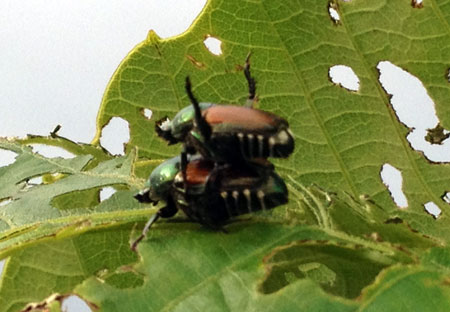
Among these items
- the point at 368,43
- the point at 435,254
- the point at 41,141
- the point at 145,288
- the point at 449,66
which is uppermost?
the point at 41,141

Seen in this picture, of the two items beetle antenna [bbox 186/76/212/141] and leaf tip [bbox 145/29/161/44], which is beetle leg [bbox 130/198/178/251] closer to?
beetle antenna [bbox 186/76/212/141]

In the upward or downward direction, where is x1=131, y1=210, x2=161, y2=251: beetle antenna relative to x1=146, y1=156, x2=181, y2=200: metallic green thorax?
downward

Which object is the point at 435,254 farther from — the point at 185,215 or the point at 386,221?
the point at 185,215

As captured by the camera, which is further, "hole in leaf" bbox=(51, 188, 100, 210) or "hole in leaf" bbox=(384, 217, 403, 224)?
"hole in leaf" bbox=(51, 188, 100, 210)

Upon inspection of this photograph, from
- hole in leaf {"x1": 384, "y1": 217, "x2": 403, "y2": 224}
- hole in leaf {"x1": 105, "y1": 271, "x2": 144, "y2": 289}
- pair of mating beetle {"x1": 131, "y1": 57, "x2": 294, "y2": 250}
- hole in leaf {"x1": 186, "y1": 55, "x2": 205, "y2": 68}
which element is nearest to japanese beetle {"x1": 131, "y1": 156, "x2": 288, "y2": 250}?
pair of mating beetle {"x1": 131, "y1": 57, "x2": 294, "y2": 250}

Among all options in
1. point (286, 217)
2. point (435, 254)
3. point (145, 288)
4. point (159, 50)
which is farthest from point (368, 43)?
point (145, 288)

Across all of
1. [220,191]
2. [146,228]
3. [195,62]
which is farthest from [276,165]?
[146,228]

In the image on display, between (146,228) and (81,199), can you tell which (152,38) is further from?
(146,228)

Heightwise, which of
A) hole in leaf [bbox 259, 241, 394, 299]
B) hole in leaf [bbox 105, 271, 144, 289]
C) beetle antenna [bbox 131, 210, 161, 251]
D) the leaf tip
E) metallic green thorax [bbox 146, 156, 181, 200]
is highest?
the leaf tip
